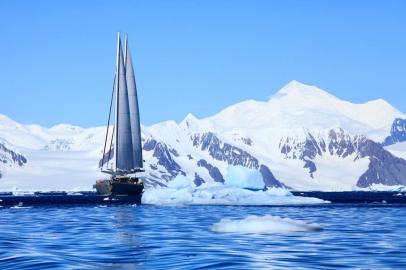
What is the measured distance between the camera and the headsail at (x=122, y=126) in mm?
148125

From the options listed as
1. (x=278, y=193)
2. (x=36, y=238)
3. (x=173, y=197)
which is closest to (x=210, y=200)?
(x=173, y=197)

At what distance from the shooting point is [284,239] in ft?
148

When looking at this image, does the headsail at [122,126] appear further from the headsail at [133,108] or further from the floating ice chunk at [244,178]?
the floating ice chunk at [244,178]

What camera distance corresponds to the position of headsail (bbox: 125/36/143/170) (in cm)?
15050

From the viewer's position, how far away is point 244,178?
16488 cm

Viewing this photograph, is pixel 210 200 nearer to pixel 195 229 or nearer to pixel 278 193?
pixel 278 193

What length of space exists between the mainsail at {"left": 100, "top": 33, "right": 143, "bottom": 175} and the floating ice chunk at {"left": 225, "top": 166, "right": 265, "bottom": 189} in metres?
20.7

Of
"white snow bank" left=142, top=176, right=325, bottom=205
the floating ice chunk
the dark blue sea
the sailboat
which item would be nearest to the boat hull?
the sailboat

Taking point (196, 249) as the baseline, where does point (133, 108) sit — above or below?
above

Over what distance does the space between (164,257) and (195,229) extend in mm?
20188

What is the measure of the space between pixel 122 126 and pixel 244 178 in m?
28.9

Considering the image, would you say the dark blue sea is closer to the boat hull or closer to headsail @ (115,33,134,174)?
headsail @ (115,33,134,174)

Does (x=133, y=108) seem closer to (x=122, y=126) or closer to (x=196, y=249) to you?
(x=122, y=126)

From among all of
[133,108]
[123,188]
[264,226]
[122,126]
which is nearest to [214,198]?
[123,188]
